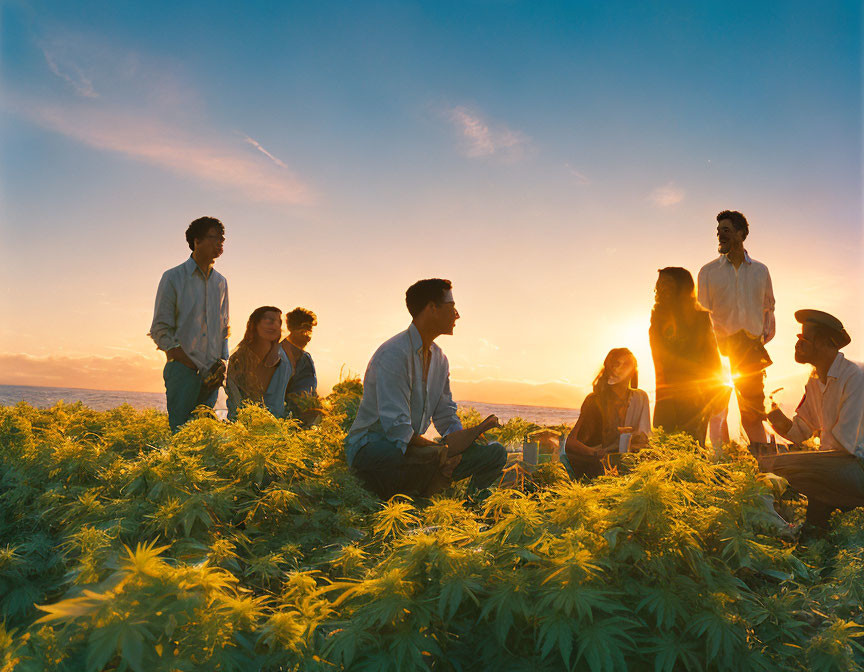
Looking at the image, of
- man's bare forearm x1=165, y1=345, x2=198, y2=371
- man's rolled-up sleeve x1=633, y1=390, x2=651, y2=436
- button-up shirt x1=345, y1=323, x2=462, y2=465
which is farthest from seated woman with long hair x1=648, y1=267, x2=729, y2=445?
man's bare forearm x1=165, y1=345, x2=198, y2=371

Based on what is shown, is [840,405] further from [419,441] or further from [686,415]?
[419,441]

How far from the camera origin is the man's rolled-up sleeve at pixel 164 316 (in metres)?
6.24

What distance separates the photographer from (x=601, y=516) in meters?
2.78

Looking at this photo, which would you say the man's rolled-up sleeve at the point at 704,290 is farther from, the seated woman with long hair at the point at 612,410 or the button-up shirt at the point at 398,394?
the button-up shirt at the point at 398,394

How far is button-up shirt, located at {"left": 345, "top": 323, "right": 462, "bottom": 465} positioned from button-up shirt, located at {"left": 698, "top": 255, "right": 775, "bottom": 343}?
390cm

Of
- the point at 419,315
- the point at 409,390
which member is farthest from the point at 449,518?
the point at 419,315

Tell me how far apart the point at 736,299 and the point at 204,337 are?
6.33m

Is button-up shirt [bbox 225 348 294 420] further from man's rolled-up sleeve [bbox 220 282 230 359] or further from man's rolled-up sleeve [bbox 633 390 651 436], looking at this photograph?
man's rolled-up sleeve [bbox 633 390 651 436]

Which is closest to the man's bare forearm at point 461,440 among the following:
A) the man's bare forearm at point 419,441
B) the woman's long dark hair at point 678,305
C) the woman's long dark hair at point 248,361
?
the man's bare forearm at point 419,441

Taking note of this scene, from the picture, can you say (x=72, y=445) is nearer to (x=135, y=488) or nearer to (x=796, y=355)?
(x=135, y=488)

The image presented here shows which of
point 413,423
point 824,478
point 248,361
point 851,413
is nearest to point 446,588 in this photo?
point 413,423

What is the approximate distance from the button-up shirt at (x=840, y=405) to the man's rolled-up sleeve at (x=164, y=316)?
251 inches

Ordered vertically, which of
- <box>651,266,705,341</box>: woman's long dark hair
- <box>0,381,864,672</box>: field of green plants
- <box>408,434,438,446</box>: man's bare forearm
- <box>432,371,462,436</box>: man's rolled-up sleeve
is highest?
<box>651,266,705,341</box>: woman's long dark hair

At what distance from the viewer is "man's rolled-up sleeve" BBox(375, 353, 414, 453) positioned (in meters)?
4.92
